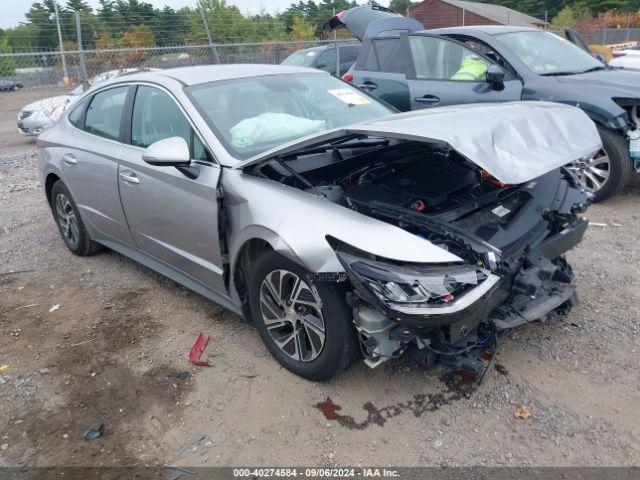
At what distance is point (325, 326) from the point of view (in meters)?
2.77

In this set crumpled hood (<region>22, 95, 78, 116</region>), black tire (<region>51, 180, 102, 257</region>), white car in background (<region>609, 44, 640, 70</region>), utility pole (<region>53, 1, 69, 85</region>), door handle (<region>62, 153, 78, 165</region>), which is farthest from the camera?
utility pole (<region>53, 1, 69, 85</region>)

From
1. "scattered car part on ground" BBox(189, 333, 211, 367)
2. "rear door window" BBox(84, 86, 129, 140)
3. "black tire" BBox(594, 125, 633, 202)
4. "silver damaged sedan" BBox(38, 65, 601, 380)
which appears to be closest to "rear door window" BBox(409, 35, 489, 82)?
"black tire" BBox(594, 125, 633, 202)

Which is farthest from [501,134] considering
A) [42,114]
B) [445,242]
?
[42,114]

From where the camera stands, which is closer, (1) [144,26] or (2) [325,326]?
(2) [325,326]

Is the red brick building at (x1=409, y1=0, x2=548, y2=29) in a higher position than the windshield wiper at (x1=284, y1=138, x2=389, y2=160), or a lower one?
higher

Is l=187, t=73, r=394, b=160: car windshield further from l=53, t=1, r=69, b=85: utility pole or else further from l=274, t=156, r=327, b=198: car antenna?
l=53, t=1, r=69, b=85: utility pole

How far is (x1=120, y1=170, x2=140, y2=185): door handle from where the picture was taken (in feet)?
12.5

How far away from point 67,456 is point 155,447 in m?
0.43

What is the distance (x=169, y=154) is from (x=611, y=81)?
4.68 meters

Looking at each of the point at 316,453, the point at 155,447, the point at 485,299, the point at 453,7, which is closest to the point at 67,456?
the point at 155,447

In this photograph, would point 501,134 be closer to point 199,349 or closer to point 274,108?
point 274,108

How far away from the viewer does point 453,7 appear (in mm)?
39719

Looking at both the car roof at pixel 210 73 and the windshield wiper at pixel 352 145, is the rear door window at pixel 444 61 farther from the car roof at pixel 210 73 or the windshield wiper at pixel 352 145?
the windshield wiper at pixel 352 145

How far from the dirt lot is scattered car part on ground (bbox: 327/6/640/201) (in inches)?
68.3
